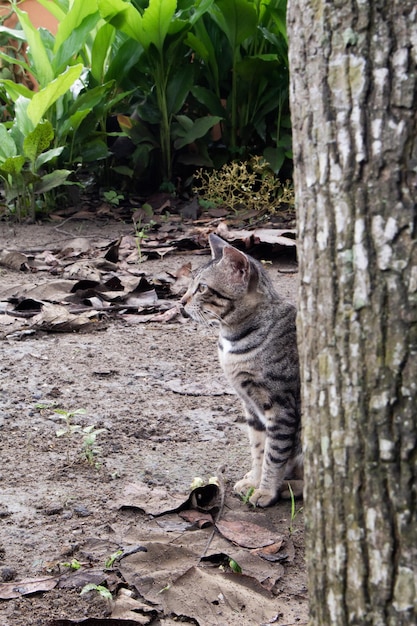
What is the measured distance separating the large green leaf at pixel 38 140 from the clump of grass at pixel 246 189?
1.69 metres

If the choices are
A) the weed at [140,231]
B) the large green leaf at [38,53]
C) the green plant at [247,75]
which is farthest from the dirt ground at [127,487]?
the green plant at [247,75]

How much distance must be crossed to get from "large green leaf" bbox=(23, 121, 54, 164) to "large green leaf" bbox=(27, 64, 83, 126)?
23 cm

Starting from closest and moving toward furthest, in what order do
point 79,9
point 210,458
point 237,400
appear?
point 210,458 → point 237,400 → point 79,9

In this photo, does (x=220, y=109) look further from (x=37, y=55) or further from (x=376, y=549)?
(x=376, y=549)

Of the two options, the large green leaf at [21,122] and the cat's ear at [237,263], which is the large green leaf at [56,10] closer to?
the large green leaf at [21,122]

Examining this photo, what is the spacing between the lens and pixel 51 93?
26.0 ft

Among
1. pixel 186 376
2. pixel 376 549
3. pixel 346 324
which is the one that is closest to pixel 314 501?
pixel 376 549

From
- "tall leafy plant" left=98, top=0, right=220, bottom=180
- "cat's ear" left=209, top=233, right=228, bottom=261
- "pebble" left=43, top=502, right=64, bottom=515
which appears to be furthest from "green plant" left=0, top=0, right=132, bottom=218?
"pebble" left=43, top=502, right=64, bottom=515

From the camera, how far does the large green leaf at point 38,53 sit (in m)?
8.48

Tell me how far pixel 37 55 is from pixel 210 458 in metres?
5.63

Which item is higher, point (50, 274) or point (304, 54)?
point (304, 54)

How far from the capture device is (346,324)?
6.24ft

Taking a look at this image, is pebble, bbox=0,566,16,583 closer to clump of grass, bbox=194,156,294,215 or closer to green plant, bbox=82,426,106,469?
green plant, bbox=82,426,106,469

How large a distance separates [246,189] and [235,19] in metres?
1.66
